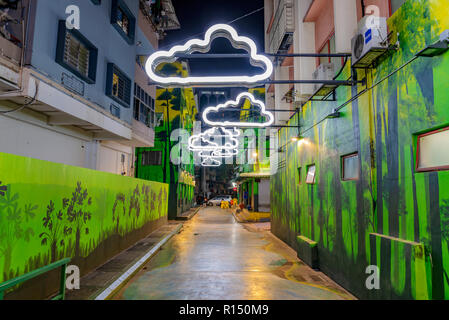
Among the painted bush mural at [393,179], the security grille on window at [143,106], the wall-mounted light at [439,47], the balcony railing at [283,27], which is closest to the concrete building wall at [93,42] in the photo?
the security grille on window at [143,106]

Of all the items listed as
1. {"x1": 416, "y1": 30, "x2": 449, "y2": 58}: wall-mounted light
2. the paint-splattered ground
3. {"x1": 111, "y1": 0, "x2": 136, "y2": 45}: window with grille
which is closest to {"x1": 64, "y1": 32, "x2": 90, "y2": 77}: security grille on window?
{"x1": 111, "y1": 0, "x2": 136, "y2": 45}: window with grille

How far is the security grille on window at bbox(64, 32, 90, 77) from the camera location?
8672 mm

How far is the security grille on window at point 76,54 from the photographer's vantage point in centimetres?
867

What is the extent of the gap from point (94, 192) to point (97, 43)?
Result: 573 centimetres

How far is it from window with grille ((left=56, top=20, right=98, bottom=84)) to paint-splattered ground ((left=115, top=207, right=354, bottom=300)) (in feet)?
20.8

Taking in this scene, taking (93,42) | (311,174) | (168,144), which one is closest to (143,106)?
(93,42)

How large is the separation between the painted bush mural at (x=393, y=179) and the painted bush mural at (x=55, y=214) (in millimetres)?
5783

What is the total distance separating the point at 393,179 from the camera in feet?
15.4

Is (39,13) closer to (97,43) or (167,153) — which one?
(97,43)

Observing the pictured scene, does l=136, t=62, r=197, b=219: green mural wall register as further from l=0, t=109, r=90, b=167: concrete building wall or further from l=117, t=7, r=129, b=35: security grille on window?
l=0, t=109, r=90, b=167: concrete building wall

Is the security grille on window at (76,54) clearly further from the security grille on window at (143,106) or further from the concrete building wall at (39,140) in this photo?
the security grille on window at (143,106)

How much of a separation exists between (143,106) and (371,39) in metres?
12.6

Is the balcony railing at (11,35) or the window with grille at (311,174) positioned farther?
the window with grille at (311,174)
